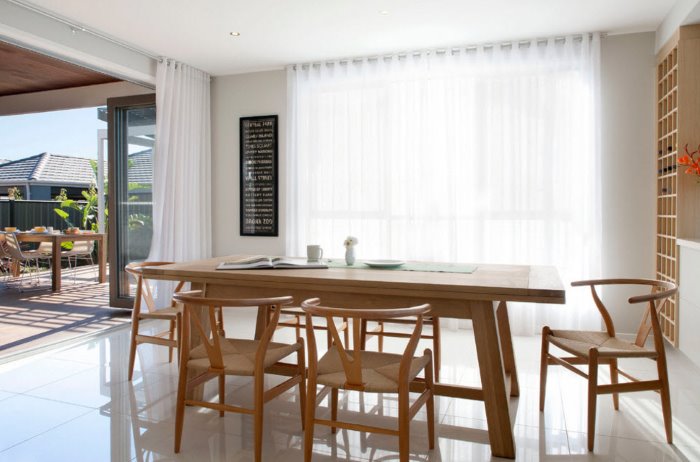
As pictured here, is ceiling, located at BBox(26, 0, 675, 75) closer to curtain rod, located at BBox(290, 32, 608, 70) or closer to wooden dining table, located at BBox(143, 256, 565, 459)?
curtain rod, located at BBox(290, 32, 608, 70)

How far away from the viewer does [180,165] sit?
5246 millimetres

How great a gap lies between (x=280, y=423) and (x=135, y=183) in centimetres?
382

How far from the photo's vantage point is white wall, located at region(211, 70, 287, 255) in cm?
556

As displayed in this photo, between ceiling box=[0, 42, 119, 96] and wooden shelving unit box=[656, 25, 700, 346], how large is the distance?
19.3ft

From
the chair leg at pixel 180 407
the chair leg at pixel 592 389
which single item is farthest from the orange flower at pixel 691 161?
the chair leg at pixel 180 407

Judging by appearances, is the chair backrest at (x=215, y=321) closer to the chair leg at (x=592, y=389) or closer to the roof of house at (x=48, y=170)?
the chair leg at (x=592, y=389)

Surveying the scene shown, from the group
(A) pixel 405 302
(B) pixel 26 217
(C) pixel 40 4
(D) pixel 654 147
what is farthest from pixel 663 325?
(B) pixel 26 217

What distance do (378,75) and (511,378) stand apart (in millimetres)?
3275

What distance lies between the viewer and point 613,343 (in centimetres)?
268

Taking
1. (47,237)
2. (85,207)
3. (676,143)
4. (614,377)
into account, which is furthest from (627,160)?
(85,207)

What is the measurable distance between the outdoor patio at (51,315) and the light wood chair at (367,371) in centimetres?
301

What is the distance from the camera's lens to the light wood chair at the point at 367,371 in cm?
195

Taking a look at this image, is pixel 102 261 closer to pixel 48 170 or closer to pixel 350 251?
pixel 48 170

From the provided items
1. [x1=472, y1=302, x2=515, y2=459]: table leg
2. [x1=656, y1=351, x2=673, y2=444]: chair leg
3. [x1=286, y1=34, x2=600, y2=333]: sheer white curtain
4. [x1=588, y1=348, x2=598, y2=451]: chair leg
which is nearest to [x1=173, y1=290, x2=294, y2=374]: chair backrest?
[x1=472, y1=302, x2=515, y2=459]: table leg
